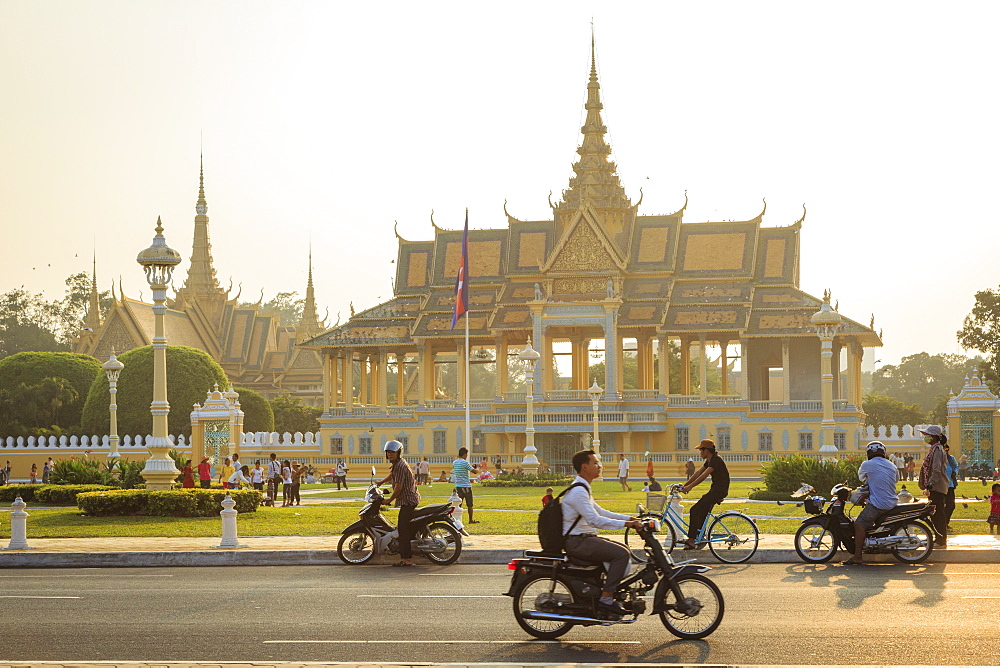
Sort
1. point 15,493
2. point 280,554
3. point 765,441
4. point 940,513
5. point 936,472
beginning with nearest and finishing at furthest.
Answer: point 936,472, point 280,554, point 940,513, point 15,493, point 765,441

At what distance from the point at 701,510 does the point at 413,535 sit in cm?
379

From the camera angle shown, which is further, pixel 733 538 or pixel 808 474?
pixel 808 474

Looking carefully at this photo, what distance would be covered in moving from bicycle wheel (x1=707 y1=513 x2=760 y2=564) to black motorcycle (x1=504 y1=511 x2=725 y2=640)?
6.08 meters

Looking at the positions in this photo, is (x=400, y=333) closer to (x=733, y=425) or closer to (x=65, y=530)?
(x=733, y=425)

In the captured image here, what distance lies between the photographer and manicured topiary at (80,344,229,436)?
2418 inches

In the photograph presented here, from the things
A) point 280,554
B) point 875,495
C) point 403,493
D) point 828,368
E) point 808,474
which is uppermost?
point 828,368

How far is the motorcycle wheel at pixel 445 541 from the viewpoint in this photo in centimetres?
1767

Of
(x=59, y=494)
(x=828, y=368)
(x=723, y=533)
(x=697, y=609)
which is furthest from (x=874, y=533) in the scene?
(x=59, y=494)

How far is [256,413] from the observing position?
68750mm

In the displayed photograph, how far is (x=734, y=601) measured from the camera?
44.3 ft

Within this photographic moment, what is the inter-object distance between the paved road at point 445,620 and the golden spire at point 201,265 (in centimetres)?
7922

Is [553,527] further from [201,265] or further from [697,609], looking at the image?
[201,265]

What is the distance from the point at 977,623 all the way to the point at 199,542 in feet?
41.2

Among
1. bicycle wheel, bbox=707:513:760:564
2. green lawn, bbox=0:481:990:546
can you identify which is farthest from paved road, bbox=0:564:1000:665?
green lawn, bbox=0:481:990:546
